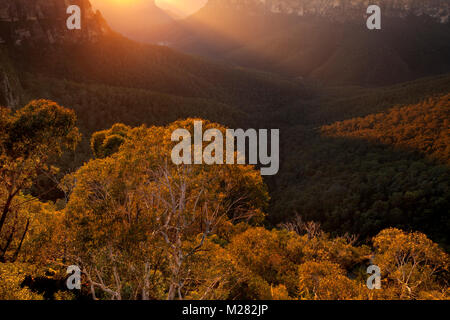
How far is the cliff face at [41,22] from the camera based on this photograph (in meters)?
132

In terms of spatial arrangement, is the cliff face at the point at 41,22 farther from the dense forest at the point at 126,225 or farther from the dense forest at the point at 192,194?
the dense forest at the point at 126,225

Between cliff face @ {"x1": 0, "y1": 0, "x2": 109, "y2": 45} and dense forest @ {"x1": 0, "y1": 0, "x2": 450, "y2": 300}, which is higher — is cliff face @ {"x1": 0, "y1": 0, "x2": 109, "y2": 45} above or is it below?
above

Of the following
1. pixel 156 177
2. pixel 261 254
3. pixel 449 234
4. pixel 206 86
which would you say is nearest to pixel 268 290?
pixel 261 254

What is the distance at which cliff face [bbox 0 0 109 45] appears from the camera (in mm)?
131500

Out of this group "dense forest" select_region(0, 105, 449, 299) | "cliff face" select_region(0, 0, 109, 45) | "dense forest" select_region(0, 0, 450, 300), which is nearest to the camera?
"dense forest" select_region(0, 105, 449, 299)

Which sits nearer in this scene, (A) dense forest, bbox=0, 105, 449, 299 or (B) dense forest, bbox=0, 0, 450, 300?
(A) dense forest, bbox=0, 105, 449, 299

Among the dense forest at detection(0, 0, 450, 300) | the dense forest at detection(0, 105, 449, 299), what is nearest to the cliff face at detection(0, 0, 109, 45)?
the dense forest at detection(0, 0, 450, 300)

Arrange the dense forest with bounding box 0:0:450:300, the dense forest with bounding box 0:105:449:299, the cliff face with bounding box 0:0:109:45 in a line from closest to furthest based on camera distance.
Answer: the dense forest with bounding box 0:105:449:299 → the dense forest with bounding box 0:0:450:300 → the cliff face with bounding box 0:0:109:45

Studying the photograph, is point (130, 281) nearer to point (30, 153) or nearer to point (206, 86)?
point (30, 153)

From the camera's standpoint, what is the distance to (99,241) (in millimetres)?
10344

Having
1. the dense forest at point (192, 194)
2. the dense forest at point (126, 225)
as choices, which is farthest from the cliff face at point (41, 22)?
the dense forest at point (126, 225)

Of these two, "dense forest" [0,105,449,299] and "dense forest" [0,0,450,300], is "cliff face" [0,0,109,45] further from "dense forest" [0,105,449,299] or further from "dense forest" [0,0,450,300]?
"dense forest" [0,105,449,299]
